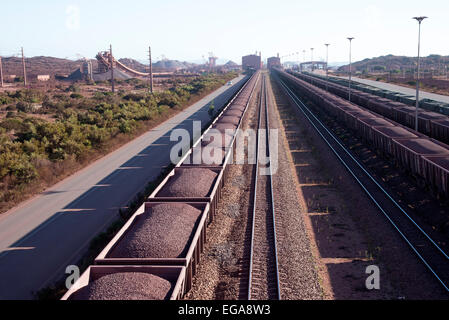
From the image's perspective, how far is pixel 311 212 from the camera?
16453mm

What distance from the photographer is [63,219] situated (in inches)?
611

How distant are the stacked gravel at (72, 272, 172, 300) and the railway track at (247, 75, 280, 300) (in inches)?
95.3

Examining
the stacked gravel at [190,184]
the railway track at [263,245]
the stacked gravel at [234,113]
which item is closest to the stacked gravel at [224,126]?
the stacked gravel at [234,113]

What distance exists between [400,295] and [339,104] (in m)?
31.0

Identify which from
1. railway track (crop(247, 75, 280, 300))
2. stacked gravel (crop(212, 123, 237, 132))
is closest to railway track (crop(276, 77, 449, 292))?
railway track (crop(247, 75, 280, 300))

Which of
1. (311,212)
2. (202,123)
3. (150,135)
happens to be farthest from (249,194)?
(202,123)

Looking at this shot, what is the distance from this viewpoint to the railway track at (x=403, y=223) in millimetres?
11445

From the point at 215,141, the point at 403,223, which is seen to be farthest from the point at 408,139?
the point at 215,141

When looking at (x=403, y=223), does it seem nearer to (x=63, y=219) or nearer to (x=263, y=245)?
(x=263, y=245)

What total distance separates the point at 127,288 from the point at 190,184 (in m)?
7.09

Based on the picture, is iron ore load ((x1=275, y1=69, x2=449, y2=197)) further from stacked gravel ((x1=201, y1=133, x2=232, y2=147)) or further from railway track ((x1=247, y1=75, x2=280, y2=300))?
stacked gravel ((x1=201, y1=133, x2=232, y2=147))

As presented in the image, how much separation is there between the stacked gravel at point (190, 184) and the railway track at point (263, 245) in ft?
6.69

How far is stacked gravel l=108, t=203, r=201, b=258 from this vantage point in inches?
404
